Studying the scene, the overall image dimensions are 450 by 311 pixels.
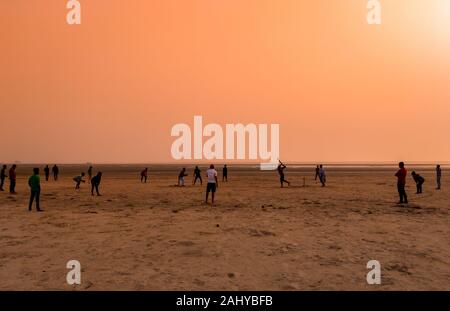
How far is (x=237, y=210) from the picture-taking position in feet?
52.9

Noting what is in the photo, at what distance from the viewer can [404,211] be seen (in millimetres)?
15719

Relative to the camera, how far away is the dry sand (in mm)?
6891

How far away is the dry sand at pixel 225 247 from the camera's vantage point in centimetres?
689

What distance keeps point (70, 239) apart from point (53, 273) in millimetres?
3264

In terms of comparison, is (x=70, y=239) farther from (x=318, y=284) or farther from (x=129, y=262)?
(x=318, y=284)

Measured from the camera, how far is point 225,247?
31.1ft
